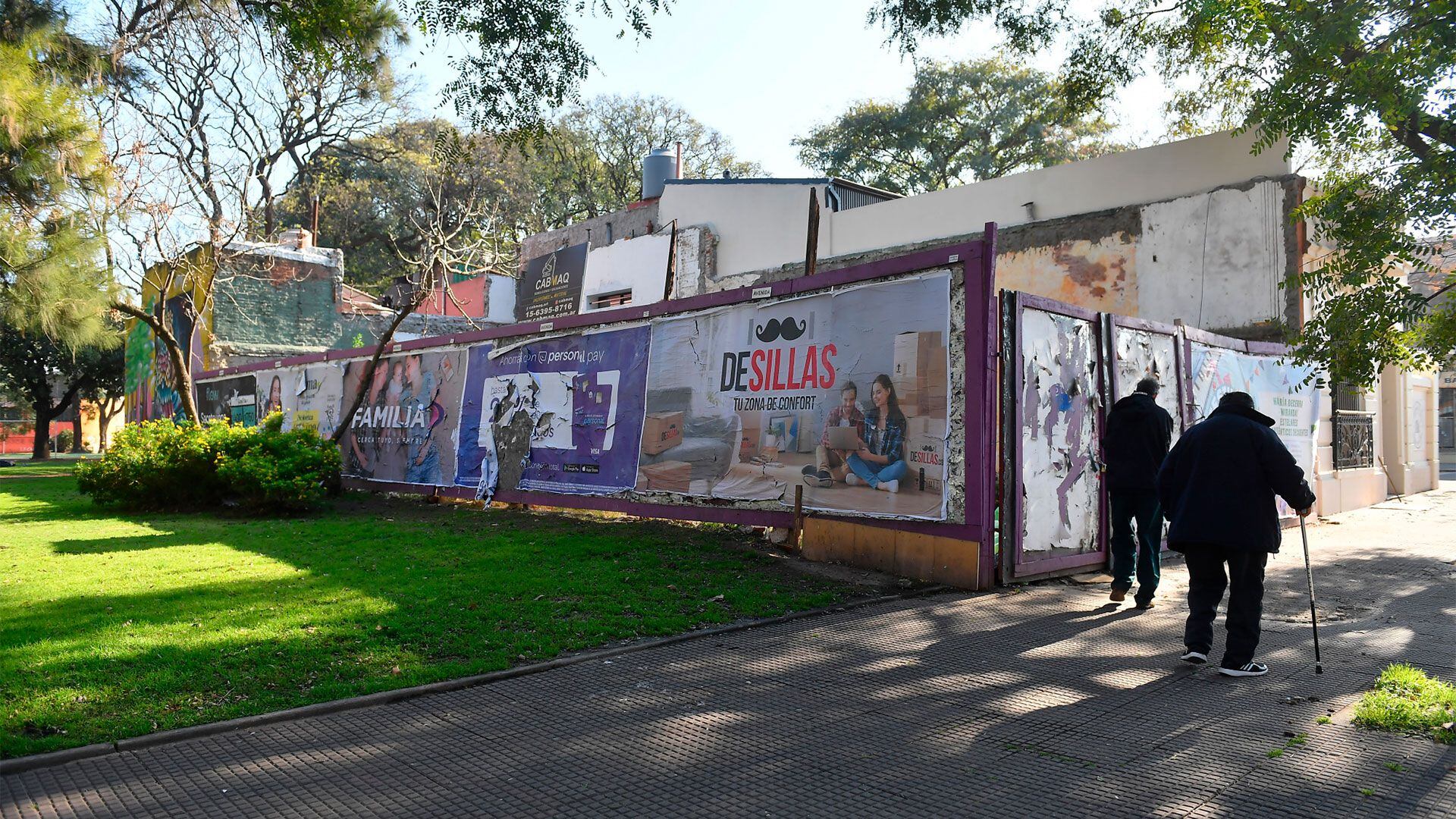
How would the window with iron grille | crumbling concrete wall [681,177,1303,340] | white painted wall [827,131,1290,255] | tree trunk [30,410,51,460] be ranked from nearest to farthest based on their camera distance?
1. crumbling concrete wall [681,177,1303,340]
2. white painted wall [827,131,1290,255]
3. the window with iron grille
4. tree trunk [30,410,51,460]

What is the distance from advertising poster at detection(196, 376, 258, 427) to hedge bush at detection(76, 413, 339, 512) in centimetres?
544

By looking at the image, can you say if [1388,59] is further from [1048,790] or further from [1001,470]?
[1048,790]

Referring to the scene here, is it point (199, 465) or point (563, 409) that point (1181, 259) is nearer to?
point (563, 409)

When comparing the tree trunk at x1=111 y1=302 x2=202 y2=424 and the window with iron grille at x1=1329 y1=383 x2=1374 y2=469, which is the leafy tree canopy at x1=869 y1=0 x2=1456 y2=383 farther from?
the tree trunk at x1=111 y1=302 x2=202 y2=424

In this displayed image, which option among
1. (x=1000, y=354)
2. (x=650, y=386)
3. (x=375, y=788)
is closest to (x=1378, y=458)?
(x=1000, y=354)

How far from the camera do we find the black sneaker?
5.37 m

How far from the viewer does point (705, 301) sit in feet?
34.1

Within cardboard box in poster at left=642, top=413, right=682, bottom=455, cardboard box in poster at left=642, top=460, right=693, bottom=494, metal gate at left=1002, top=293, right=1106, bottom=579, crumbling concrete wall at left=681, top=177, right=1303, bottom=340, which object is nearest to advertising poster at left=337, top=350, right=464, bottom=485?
cardboard box in poster at left=642, top=413, right=682, bottom=455

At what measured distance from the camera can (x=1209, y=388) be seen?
11.6 m

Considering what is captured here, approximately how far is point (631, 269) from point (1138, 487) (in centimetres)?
1984

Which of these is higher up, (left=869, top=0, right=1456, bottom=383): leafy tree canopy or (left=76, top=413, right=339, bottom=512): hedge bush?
(left=869, top=0, right=1456, bottom=383): leafy tree canopy

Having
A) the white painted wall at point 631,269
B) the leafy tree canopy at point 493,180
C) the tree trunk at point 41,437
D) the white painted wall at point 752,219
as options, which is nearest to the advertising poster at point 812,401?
the white painted wall at point 752,219

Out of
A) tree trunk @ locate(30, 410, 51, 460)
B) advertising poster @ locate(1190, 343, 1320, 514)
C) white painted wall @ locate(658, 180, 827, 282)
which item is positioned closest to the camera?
advertising poster @ locate(1190, 343, 1320, 514)

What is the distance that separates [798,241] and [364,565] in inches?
567
